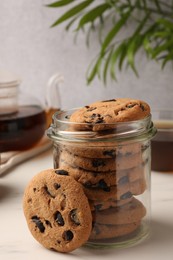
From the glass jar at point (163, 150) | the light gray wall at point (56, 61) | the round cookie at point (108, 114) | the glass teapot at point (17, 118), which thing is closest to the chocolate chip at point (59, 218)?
the round cookie at point (108, 114)

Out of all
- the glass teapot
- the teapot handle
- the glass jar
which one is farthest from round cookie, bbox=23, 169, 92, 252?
the teapot handle

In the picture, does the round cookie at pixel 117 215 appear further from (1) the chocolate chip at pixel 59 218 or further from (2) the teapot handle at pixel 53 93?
(2) the teapot handle at pixel 53 93

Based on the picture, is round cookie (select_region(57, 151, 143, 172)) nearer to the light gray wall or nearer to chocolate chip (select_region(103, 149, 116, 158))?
chocolate chip (select_region(103, 149, 116, 158))

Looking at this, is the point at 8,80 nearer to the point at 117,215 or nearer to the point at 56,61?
the point at 56,61

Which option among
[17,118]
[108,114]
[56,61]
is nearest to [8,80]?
[17,118]

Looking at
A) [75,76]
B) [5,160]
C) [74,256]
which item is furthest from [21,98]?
[74,256]

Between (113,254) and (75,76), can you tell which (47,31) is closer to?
(75,76)
